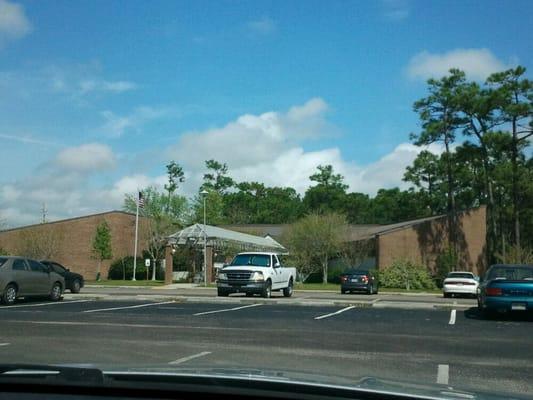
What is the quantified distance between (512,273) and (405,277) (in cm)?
3065

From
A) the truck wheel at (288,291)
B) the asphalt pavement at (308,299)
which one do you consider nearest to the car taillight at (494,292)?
the asphalt pavement at (308,299)

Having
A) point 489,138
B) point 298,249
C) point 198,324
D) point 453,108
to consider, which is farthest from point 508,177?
point 198,324

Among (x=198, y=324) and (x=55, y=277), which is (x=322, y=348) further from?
(x=55, y=277)

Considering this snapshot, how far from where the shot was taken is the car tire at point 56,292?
26.2 metres

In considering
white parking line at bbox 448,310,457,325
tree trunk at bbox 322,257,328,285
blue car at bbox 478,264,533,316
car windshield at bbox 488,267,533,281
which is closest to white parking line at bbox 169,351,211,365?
white parking line at bbox 448,310,457,325

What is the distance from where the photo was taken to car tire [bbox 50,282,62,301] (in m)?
26.2

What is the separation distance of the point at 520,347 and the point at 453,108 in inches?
1790

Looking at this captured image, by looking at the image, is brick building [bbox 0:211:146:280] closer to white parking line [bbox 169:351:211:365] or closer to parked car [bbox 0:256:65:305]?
parked car [bbox 0:256:65:305]

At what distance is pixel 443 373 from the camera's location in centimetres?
1017

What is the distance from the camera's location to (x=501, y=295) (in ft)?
64.6

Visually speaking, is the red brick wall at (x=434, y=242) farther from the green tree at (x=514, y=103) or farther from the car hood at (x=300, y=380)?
the car hood at (x=300, y=380)

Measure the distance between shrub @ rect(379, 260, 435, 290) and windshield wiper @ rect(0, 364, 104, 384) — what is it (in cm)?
4841

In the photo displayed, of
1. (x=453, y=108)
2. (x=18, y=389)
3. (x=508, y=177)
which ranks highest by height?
(x=453, y=108)

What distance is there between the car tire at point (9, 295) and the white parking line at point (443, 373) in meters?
16.6
